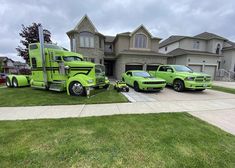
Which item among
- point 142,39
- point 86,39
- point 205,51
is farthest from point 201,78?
point 205,51

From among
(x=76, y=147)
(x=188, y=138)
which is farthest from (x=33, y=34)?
(x=188, y=138)

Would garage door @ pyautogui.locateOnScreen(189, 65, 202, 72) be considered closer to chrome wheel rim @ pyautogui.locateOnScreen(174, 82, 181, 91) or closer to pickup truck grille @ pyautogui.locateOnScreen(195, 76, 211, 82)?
pickup truck grille @ pyautogui.locateOnScreen(195, 76, 211, 82)

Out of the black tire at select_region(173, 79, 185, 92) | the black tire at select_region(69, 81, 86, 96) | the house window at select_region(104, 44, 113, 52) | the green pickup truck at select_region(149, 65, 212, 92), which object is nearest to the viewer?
the black tire at select_region(69, 81, 86, 96)

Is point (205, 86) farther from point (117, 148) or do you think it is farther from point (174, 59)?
point (174, 59)

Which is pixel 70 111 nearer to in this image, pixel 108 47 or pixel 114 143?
pixel 114 143

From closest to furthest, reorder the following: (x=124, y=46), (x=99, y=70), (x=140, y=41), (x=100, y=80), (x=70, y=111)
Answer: (x=70, y=111) < (x=100, y=80) < (x=99, y=70) < (x=124, y=46) < (x=140, y=41)

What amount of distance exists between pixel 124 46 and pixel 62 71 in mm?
13371

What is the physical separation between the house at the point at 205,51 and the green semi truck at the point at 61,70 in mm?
16428

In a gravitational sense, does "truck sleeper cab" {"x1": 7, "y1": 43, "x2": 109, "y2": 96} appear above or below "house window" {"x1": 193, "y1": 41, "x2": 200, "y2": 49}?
below

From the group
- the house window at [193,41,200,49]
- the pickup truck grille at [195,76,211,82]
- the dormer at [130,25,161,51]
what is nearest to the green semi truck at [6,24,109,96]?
the pickup truck grille at [195,76,211,82]

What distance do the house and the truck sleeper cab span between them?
1641 cm

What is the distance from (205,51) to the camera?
24.7m

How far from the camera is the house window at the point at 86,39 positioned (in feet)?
59.4

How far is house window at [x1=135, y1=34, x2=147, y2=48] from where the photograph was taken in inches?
793
